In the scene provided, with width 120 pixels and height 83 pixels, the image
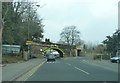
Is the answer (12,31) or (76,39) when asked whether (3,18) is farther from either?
(76,39)

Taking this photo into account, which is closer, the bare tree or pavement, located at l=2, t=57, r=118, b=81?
pavement, located at l=2, t=57, r=118, b=81

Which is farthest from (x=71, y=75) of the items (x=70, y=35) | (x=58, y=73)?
(x=70, y=35)

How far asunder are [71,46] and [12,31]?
4638 centimetres

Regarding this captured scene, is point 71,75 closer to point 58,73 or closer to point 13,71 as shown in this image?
point 58,73

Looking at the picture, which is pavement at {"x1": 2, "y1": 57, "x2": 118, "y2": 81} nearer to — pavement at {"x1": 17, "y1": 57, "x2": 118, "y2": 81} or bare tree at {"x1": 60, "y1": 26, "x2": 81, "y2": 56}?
pavement at {"x1": 17, "y1": 57, "x2": 118, "y2": 81}

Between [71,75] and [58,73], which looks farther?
[58,73]

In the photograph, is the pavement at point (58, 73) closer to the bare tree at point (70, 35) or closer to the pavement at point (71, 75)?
the pavement at point (71, 75)

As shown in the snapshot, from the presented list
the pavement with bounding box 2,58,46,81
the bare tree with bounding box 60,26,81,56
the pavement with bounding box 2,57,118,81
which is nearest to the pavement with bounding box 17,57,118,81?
the pavement with bounding box 2,57,118,81

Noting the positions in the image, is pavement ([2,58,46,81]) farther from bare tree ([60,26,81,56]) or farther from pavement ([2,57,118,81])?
bare tree ([60,26,81,56])

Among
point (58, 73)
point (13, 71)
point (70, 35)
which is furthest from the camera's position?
point (70, 35)

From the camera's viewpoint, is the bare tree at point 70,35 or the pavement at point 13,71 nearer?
the pavement at point 13,71

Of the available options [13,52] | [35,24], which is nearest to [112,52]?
[35,24]

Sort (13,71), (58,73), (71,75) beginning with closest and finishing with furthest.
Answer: (71,75) < (58,73) < (13,71)

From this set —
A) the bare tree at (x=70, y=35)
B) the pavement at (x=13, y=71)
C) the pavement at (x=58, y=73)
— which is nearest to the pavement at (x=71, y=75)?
the pavement at (x=58, y=73)
